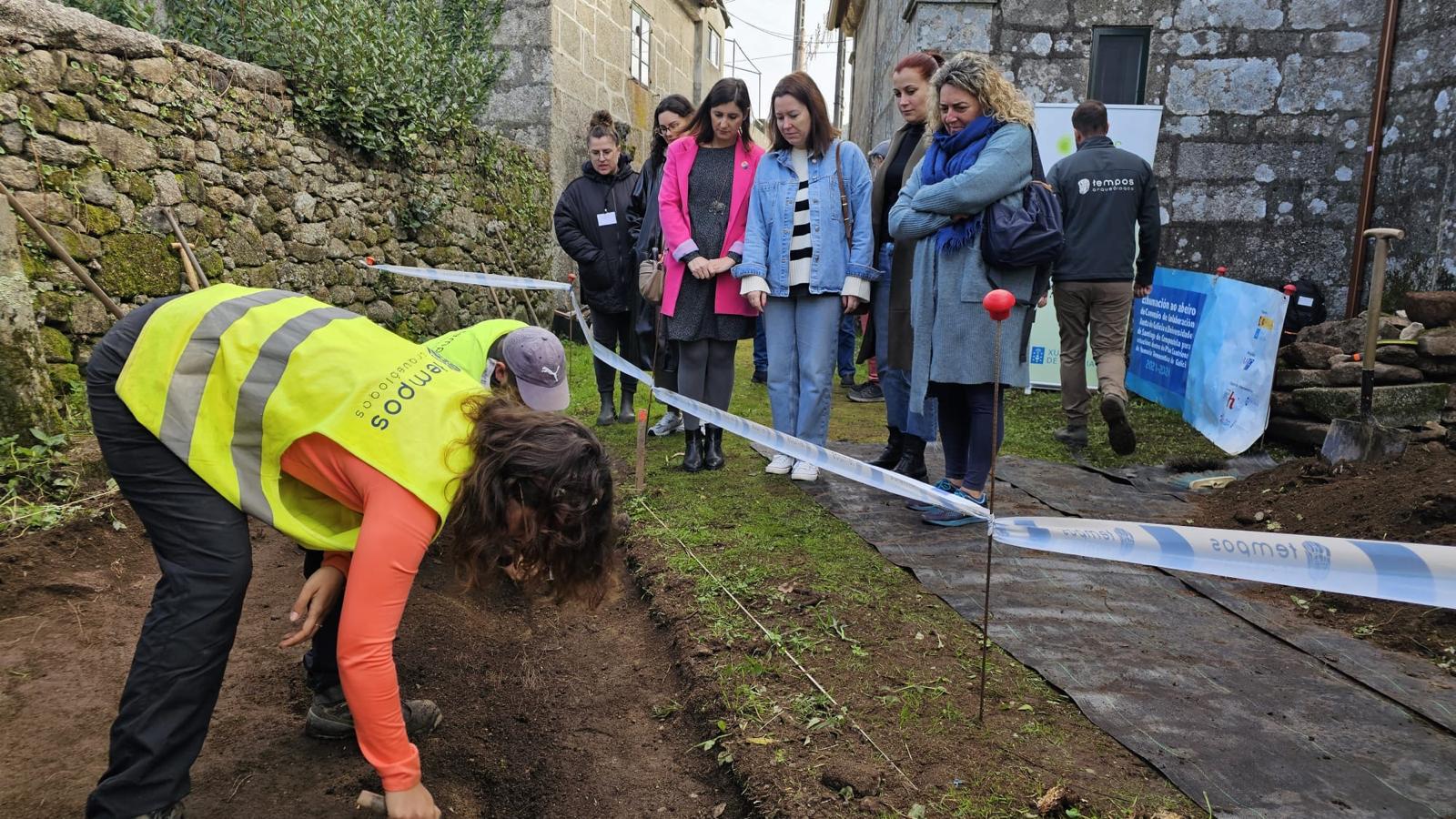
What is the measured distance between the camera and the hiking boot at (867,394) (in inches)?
→ 283

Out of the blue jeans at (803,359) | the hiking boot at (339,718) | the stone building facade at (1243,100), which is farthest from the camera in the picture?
the stone building facade at (1243,100)

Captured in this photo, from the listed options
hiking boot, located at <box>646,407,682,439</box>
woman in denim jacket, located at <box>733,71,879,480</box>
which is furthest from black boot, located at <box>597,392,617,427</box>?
woman in denim jacket, located at <box>733,71,879,480</box>

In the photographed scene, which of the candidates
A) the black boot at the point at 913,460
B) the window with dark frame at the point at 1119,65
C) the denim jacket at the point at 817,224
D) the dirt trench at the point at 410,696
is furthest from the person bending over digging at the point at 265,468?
the window with dark frame at the point at 1119,65

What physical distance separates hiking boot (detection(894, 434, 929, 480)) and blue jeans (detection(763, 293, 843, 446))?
420mm

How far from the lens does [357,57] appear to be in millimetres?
7145

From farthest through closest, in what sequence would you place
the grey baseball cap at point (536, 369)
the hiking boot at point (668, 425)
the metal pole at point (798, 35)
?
1. the metal pole at point (798, 35)
2. the hiking boot at point (668, 425)
3. the grey baseball cap at point (536, 369)

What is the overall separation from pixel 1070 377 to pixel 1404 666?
10.5ft

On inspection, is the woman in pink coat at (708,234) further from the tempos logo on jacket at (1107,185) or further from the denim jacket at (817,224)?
the tempos logo on jacket at (1107,185)

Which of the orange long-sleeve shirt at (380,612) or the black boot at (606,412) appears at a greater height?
the orange long-sleeve shirt at (380,612)

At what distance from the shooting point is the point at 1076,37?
24.1ft

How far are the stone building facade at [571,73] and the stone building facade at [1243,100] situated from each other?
512 centimetres

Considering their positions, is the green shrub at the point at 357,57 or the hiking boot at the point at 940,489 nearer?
the hiking boot at the point at 940,489

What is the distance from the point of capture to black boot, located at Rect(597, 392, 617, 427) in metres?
6.02

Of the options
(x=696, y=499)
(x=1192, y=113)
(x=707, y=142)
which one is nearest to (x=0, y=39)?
(x=707, y=142)
